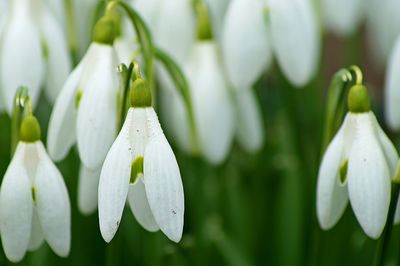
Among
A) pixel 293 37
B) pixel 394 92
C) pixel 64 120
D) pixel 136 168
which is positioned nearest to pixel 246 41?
pixel 293 37

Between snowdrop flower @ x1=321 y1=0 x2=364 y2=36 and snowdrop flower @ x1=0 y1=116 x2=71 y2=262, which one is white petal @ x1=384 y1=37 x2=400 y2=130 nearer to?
snowdrop flower @ x1=321 y1=0 x2=364 y2=36

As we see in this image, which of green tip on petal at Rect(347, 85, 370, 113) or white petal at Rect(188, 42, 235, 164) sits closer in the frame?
green tip on petal at Rect(347, 85, 370, 113)

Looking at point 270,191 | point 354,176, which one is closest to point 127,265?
point 270,191

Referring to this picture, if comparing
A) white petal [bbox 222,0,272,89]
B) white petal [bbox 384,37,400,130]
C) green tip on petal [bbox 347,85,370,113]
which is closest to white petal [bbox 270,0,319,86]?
white petal [bbox 222,0,272,89]

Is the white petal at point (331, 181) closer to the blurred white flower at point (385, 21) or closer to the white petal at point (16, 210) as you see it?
the white petal at point (16, 210)

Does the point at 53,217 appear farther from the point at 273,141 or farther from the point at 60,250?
the point at 273,141

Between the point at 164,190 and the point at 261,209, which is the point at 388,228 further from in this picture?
the point at 261,209
